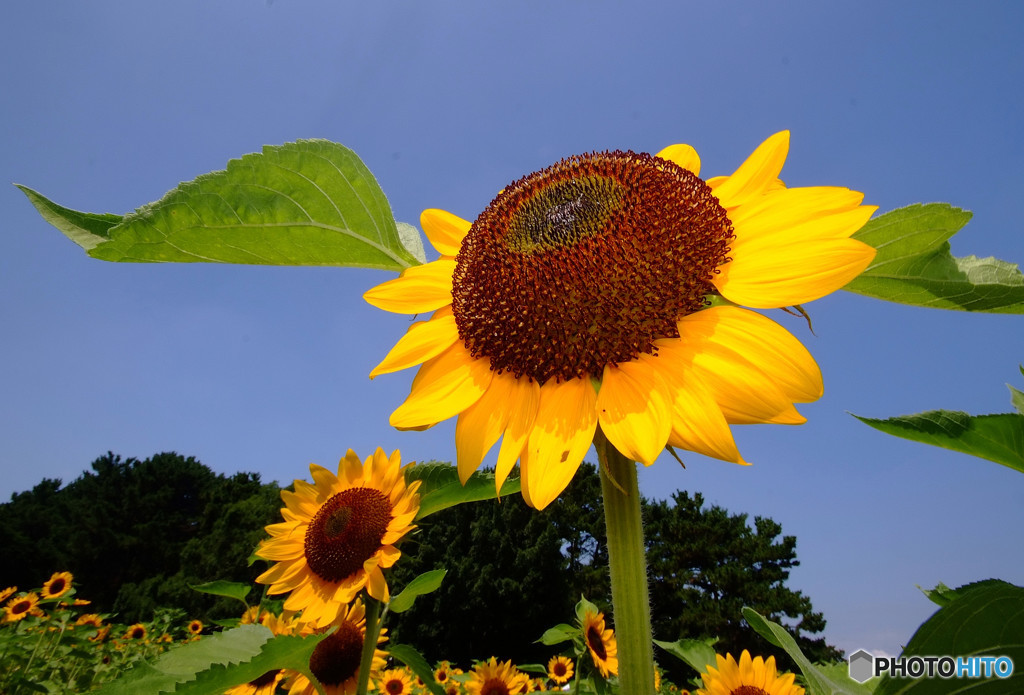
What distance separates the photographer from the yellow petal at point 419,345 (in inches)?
51.8

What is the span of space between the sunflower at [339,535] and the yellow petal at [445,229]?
4.35 ft

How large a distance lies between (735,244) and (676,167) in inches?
11.9

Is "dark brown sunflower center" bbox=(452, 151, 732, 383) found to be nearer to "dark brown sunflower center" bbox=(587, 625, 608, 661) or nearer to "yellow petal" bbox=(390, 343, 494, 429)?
"yellow petal" bbox=(390, 343, 494, 429)

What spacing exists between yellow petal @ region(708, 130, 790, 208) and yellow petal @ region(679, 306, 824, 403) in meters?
0.35

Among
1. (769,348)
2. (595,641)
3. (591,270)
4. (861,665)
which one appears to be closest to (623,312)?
(591,270)

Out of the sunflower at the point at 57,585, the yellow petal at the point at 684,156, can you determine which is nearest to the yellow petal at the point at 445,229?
the yellow petal at the point at 684,156

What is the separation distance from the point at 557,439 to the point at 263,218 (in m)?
0.67

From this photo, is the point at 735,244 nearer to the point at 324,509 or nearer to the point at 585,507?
the point at 324,509

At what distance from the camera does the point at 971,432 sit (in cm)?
109

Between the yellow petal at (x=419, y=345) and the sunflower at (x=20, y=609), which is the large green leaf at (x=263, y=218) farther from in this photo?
the sunflower at (x=20, y=609)

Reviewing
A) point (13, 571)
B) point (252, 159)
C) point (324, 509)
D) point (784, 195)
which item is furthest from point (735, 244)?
point (13, 571)

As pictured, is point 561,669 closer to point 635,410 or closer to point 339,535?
point 339,535

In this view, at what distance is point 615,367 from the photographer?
3.70 ft

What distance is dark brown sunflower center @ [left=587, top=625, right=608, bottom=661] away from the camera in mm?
4773
